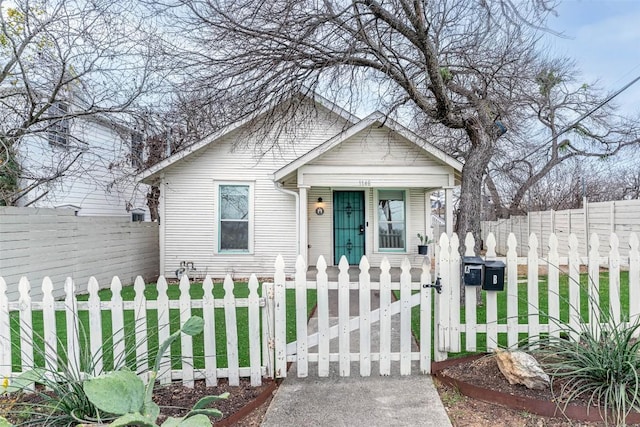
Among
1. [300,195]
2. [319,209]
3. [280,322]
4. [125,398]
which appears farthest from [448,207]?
[125,398]

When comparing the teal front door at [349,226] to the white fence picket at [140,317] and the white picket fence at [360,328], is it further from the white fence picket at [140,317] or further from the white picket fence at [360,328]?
the white fence picket at [140,317]

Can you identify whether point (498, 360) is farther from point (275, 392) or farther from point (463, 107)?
point (463, 107)

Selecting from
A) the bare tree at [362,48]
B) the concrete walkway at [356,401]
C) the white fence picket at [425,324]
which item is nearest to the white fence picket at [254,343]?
the concrete walkway at [356,401]

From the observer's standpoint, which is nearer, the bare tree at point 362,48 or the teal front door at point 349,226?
the bare tree at point 362,48

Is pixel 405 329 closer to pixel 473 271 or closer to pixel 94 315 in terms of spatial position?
pixel 473 271

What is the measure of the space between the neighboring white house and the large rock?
7287 millimetres

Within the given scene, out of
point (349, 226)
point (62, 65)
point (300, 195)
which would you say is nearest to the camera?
point (62, 65)

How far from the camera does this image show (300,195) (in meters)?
8.71

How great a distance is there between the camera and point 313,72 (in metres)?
5.06

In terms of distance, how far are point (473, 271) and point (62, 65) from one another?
7.47 meters

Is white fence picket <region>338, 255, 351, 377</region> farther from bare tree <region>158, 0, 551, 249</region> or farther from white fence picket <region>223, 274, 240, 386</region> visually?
bare tree <region>158, 0, 551, 249</region>

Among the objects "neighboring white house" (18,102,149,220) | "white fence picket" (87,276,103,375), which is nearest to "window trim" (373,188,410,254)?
"neighboring white house" (18,102,149,220)

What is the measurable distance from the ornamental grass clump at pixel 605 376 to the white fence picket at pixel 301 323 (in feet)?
6.73

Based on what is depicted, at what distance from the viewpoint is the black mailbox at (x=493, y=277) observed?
3389 mm
